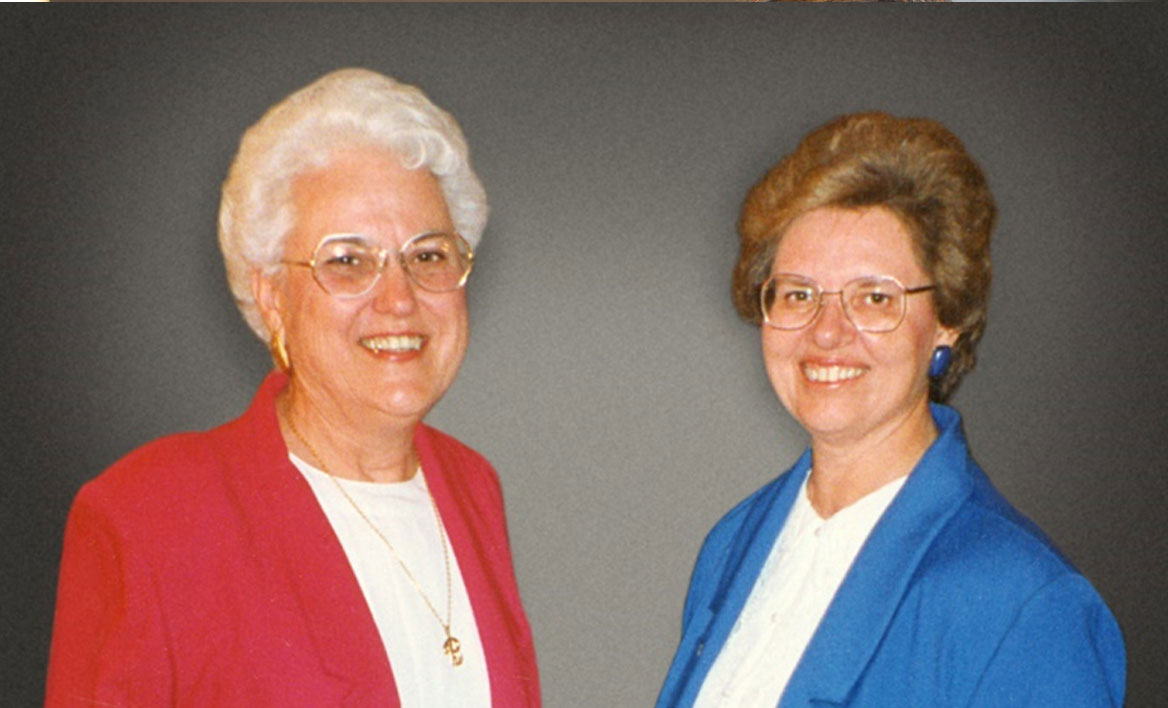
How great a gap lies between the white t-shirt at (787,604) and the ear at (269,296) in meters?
0.89

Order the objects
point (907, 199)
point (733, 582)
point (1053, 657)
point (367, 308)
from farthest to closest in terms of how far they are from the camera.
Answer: point (733, 582) → point (367, 308) → point (907, 199) → point (1053, 657)

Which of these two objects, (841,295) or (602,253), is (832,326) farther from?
(602,253)

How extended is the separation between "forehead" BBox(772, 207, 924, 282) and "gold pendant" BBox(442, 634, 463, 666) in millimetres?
798

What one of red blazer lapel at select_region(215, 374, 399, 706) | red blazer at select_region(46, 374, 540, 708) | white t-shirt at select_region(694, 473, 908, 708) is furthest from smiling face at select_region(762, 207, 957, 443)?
red blazer lapel at select_region(215, 374, 399, 706)

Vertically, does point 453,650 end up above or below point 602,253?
below

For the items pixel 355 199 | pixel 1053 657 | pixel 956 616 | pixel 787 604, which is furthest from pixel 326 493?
pixel 1053 657

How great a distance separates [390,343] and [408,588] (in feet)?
1.31

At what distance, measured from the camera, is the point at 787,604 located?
1.84m

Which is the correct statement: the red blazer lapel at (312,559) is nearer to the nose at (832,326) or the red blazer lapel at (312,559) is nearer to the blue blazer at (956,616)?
the blue blazer at (956,616)

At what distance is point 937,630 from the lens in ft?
5.25

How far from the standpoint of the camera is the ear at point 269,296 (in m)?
1.85

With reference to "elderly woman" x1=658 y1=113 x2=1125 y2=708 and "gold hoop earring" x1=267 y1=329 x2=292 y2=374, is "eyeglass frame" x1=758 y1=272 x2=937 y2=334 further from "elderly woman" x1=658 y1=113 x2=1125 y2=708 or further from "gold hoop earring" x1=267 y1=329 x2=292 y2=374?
"gold hoop earring" x1=267 y1=329 x2=292 y2=374

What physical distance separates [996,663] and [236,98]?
4.68 ft

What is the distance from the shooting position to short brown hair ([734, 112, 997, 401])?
5.64 feet
